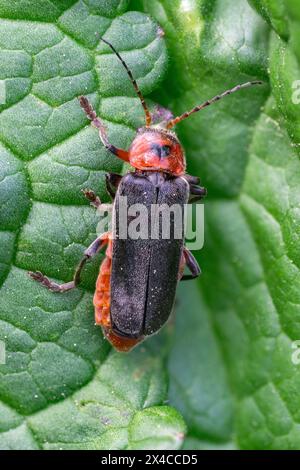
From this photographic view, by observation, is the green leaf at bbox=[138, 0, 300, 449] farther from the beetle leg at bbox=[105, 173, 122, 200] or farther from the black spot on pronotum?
the beetle leg at bbox=[105, 173, 122, 200]

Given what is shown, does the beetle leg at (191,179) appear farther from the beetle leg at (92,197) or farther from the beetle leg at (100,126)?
the beetle leg at (92,197)

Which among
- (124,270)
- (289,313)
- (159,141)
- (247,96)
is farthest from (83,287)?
(247,96)

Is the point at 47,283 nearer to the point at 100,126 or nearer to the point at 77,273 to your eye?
the point at 77,273

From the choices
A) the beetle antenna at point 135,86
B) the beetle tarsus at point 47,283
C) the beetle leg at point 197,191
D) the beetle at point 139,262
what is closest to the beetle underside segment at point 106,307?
the beetle at point 139,262

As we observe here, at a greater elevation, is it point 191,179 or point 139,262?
point 191,179

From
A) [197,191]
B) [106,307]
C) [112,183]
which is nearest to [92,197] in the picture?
[112,183]

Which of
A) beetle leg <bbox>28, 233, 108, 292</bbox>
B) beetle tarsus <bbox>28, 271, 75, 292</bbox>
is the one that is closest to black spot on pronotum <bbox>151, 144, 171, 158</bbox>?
beetle leg <bbox>28, 233, 108, 292</bbox>
